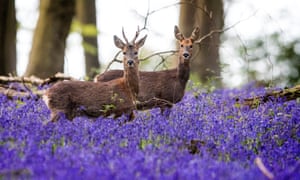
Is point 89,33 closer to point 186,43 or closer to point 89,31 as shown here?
point 89,31

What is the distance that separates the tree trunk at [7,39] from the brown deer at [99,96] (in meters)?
5.48

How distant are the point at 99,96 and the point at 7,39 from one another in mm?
6017

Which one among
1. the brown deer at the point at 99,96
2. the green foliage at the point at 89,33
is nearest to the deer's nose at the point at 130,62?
the brown deer at the point at 99,96

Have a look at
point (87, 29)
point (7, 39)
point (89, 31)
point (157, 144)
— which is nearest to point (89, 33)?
point (89, 31)

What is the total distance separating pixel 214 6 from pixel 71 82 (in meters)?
9.11

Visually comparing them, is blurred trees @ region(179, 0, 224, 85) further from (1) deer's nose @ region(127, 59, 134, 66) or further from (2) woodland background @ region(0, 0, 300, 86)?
(1) deer's nose @ region(127, 59, 134, 66)

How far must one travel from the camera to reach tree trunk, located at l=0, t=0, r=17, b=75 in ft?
42.7

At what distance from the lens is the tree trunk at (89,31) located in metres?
19.0

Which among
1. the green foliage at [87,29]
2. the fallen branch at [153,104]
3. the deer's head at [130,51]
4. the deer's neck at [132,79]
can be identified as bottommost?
the fallen branch at [153,104]

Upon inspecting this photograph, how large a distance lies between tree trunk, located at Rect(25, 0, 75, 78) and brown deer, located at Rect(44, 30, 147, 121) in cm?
658

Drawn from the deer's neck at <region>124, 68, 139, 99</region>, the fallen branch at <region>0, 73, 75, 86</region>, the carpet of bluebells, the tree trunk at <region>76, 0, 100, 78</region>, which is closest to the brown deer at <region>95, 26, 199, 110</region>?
the carpet of bluebells

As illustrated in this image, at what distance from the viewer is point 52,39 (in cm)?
1453

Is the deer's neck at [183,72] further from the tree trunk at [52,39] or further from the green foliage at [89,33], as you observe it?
the green foliage at [89,33]

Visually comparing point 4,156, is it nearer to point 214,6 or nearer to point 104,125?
point 104,125
